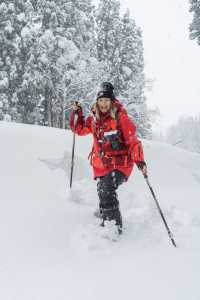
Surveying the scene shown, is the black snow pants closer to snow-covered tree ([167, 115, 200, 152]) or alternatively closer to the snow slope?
the snow slope

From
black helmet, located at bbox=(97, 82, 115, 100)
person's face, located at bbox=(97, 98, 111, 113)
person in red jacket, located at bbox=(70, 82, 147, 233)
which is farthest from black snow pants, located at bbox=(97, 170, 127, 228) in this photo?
black helmet, located at bbox=(97, 82, 115, 100)

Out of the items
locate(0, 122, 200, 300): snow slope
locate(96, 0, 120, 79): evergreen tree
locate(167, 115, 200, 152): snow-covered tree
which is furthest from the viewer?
locate(167, 115, 200, 152): snow-covered tree

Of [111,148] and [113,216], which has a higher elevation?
[111,148]

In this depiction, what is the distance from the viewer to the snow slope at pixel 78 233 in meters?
3.76

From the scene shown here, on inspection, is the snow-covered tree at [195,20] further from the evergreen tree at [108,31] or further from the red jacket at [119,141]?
the red jacket at [119,141]

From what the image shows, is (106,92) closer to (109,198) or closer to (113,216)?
(109,198)

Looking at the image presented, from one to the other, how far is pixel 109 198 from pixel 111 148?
0.63 metres

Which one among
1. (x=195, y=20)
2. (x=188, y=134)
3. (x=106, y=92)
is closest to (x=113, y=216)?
(x=106, y=92)

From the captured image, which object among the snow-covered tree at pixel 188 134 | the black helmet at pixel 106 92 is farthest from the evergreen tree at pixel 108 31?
the snow-covered tree at pixel 188 134

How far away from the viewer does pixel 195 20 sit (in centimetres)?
2189

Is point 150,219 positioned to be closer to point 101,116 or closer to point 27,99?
point 101,116

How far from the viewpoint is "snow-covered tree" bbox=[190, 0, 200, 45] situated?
21.5 metres

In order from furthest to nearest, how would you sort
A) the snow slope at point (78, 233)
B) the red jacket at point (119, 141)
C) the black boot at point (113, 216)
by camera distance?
1. the red jacket at point (119, 141)
2. the black boot at point (113, 216)
3. the snow slope at point (78, 233)

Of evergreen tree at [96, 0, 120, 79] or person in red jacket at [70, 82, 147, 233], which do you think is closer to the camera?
person in red jacket at [70, 82, 147, 233]
